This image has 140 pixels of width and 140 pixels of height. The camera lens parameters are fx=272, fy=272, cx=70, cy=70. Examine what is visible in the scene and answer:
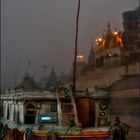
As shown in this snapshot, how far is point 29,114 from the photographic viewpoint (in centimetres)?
1341

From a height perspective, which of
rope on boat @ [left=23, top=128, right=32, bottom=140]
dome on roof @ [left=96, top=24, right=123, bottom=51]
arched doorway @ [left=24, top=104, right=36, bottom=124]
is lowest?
rope on boat @ [left=23, top=128, right=32, bottom=140]

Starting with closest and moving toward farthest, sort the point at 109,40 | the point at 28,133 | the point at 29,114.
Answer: the point at 28,133 < the point at 29,114 < the point at 109,40

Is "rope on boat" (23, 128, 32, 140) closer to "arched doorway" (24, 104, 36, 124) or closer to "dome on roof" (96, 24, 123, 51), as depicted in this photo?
"arched doorway" (24, 104, 36, 124)

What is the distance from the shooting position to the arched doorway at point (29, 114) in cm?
1336

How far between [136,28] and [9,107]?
3456 cm

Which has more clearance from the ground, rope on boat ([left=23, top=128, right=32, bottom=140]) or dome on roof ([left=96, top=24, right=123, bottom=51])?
dome on roof ([left=96, top=24, right=123, bottom=51])

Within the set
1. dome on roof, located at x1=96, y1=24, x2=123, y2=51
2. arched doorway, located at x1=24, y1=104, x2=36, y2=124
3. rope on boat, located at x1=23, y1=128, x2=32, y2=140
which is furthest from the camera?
dome on roof, located at x1=96, y1=24, x2=123, y2=51

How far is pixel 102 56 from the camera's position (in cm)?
4709

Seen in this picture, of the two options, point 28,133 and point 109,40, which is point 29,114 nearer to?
point 28,133

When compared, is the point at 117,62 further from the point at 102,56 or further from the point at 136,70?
the point at 136,70

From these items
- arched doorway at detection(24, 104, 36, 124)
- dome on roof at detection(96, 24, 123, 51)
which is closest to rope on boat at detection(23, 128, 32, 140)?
arched doorway at detection(24, 104, 36, 124)

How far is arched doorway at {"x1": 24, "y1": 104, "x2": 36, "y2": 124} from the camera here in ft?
43.8

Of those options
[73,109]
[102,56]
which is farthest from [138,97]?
[102,56]

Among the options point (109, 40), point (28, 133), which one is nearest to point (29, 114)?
point (28, 133)
